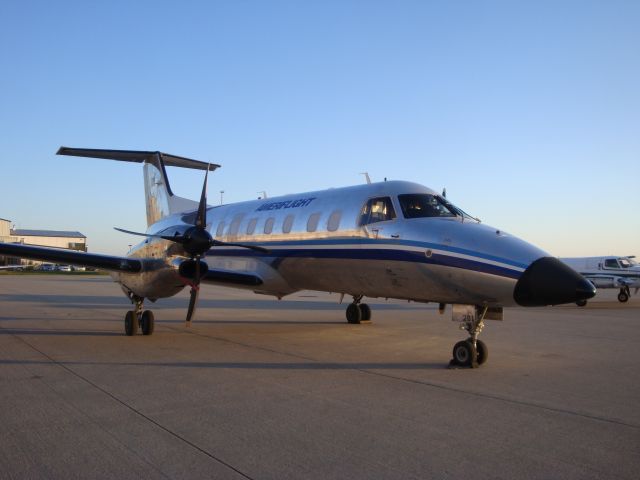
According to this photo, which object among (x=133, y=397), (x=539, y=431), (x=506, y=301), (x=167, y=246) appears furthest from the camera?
(x=167, y=246)

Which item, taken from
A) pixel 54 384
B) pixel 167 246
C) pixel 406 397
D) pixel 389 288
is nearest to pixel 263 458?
pixel 406 397

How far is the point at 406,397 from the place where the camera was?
643 centimetres

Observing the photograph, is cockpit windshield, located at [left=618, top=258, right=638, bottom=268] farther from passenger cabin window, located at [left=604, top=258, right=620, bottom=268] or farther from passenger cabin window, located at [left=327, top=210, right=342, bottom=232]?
passenger cabin window, located at [left=327, top=210, right=342, bottom=232]

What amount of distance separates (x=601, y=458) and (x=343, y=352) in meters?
5.83

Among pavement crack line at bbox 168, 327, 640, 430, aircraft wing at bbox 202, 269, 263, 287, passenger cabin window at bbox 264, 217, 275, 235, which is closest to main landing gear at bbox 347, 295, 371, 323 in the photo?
passenger cabin window at bbox 264, 217, 275, 235

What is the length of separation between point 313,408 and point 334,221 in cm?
537

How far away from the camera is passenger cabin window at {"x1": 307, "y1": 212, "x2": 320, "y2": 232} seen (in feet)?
36.8

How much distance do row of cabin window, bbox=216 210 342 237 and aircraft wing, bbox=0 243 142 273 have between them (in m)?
2.76

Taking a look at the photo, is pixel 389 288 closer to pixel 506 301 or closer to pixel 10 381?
pixel 506 301

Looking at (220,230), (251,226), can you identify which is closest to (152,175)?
(220,230)

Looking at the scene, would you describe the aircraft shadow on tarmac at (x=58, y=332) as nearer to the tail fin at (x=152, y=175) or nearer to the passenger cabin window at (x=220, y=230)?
the passenger cabin window at (x=220, y=230)

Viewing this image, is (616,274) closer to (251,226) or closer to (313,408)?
(251,226)

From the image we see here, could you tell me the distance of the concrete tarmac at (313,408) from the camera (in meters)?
4.18

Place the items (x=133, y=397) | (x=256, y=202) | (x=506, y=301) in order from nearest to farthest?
(x=133, y=397), (x=506, y=301), (x=256, y=202)
